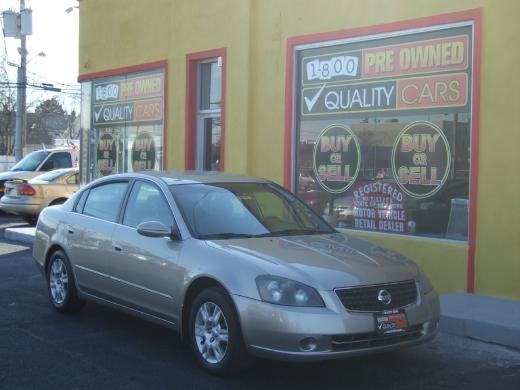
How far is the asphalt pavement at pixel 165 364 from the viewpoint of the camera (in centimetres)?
516

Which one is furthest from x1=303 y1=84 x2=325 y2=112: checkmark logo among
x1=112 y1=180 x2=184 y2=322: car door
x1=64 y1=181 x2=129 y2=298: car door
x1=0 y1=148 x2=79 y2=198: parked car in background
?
x1=0 y1=148 x2=79 y2=198: parked car in background

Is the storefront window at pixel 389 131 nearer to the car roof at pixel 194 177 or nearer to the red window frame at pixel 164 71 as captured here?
the car roof at pixel 194 177

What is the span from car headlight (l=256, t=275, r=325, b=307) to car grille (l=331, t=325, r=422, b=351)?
0.28m

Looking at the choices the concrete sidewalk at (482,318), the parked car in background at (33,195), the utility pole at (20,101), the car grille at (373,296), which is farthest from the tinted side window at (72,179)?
the car grille at (373,296)

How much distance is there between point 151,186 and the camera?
6.46 m

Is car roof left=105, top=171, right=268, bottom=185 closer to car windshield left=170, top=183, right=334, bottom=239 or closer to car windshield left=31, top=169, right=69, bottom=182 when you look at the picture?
car windshield left=170, top=183, right=334, bottom=239

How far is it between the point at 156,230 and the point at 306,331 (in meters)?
1.62

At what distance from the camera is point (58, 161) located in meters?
19.2

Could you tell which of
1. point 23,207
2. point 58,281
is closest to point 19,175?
point 23,207

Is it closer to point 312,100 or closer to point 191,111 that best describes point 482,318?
point 312,100

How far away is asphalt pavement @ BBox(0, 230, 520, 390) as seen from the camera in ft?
16.9

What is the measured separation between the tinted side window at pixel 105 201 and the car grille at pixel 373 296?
2.66 meters

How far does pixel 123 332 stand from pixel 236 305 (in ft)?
6.61

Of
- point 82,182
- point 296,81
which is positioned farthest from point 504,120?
point 82,182
